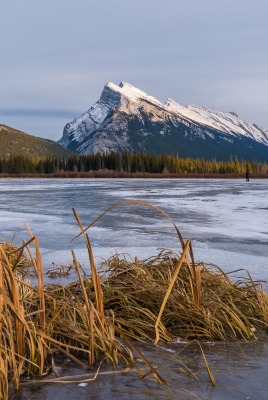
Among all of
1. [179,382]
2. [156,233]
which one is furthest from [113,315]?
[156,233]

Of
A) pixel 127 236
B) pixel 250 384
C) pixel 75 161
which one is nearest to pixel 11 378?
→ pixel 250 384

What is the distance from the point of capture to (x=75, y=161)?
11725 cm

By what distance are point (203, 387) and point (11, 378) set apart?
1.06m

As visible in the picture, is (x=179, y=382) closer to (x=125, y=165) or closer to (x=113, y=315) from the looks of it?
(x=113, y=315)

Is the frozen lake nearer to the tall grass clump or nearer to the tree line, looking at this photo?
the tall grass clump

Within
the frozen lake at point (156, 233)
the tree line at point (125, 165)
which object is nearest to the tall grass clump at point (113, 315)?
the frozen lake at point (156, 233)

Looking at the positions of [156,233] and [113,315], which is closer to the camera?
[113,315]

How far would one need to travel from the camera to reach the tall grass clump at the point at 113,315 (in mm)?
2793

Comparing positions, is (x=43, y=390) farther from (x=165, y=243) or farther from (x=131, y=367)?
(x=165, y=243)

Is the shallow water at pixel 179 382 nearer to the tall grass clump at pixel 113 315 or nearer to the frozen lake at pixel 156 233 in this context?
the tall grass clump at pixel 113 315

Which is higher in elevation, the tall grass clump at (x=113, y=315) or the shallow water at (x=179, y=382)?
the tall grass clump at (x=113, y=315)

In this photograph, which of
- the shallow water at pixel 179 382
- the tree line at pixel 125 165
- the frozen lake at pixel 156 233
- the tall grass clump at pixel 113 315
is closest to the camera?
the shallow water at pixel 179 382

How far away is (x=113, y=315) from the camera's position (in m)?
3.45

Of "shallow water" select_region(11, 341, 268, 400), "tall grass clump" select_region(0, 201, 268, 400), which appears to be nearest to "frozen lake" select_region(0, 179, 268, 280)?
"tall grass clump" select_region(0, 201, 268, 400)
